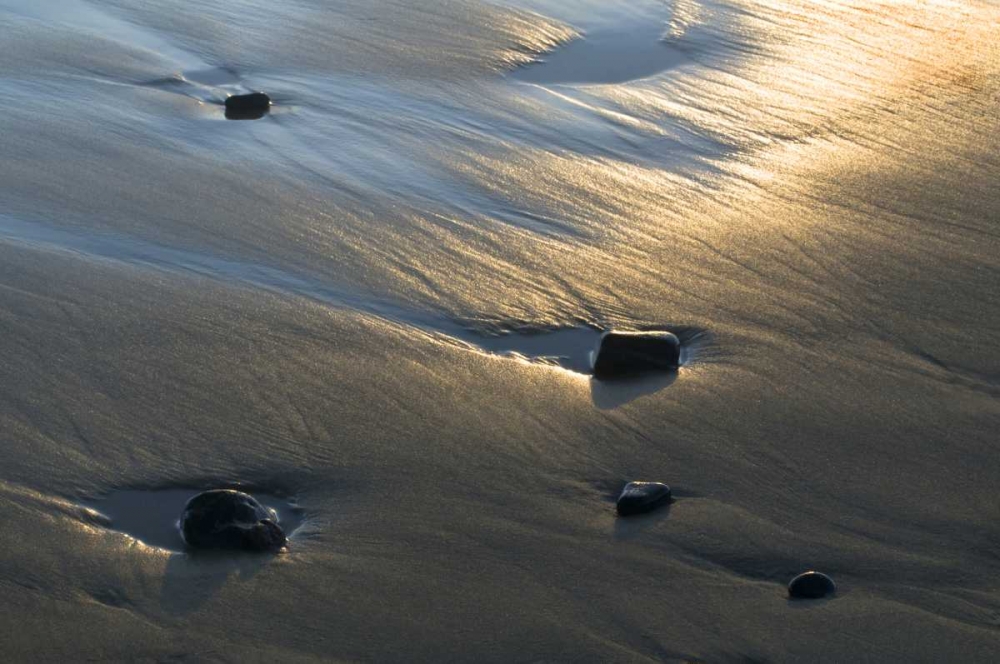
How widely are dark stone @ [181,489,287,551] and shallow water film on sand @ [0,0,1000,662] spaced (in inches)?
1.4

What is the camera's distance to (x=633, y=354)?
3285 millimetres

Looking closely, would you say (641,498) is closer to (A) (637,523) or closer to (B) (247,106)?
(A) (637,523)

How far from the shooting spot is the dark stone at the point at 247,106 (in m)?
4.96

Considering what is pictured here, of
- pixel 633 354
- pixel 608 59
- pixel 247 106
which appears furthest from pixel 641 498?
pixel 608 59

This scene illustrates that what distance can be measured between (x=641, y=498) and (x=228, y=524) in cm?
89

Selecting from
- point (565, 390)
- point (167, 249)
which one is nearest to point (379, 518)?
point (565, 390)

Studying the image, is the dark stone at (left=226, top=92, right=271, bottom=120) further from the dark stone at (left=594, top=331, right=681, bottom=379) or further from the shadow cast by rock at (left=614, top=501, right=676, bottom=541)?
the shadow cast by rock at (left=614, top=501, right=676, bottom=541)

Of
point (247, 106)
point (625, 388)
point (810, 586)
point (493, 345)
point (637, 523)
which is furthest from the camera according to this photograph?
point (247, 106)

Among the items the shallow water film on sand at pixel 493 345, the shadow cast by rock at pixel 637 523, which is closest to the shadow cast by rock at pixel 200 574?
the shallow water film on sand at pixel 493 345

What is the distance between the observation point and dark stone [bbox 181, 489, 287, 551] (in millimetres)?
2520

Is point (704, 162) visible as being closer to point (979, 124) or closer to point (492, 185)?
point (492, 185)

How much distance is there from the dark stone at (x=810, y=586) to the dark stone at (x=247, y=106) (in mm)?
3245

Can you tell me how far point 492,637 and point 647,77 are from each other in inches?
149

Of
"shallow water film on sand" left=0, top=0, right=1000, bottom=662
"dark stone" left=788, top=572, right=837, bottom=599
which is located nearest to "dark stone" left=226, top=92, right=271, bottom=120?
"shallow water film on sand" left=0, top=0, right=1000, bottom=662
